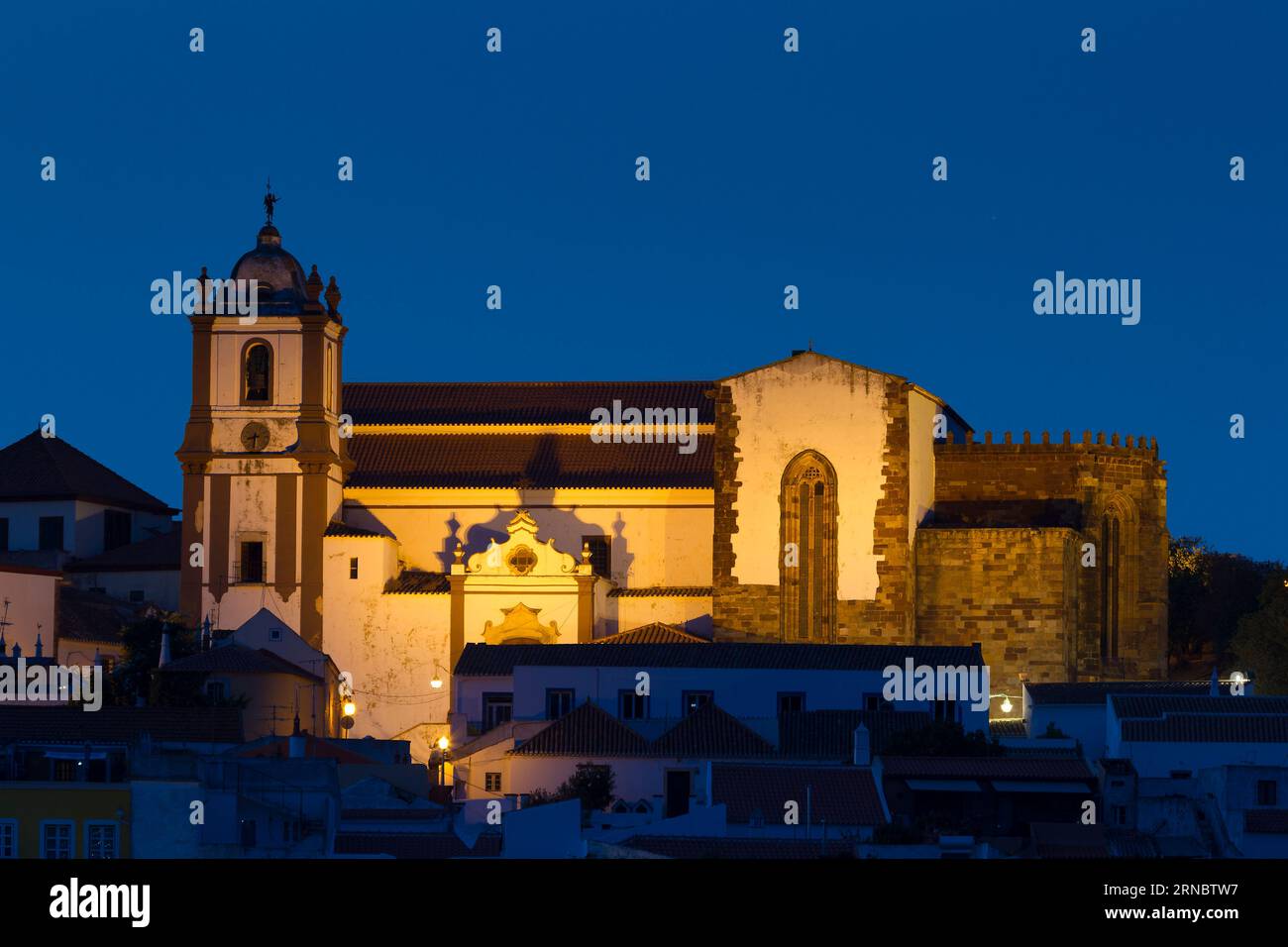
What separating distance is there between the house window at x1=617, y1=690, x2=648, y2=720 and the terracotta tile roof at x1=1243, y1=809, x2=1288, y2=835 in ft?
55.8

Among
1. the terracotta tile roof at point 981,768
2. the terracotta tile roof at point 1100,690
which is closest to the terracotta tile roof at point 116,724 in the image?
the terracotta tile roof at point 981,768

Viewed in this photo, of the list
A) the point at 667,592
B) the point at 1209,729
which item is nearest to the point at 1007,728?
the point at 1209,729

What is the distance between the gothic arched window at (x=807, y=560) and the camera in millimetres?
67625

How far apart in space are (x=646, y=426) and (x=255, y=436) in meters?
11.4

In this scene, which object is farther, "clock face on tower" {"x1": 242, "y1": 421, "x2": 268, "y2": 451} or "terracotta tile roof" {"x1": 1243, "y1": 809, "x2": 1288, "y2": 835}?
"clock face on tower" {"x1": 242, "y1": 421, "x2": 268, "y2": 451}

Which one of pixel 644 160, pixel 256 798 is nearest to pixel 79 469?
pixel 644 160

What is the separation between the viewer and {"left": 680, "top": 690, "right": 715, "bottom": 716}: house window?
6101cm

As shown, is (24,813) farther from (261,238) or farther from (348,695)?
(261,238)

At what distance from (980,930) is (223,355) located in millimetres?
55449

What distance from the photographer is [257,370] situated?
74.4 metres

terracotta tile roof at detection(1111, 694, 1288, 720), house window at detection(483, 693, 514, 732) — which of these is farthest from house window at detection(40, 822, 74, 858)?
terracotta tile roof at detection(1111, 694, 1288, 720)

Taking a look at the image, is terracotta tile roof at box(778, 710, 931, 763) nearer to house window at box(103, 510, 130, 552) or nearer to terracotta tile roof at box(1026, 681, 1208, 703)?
terracotta tile roof at box(1026, 681, 1208, 703)

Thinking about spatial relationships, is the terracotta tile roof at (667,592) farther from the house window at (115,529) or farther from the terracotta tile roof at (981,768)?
the house window at (115,529)

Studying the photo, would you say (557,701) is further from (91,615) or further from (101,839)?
(101,839)
